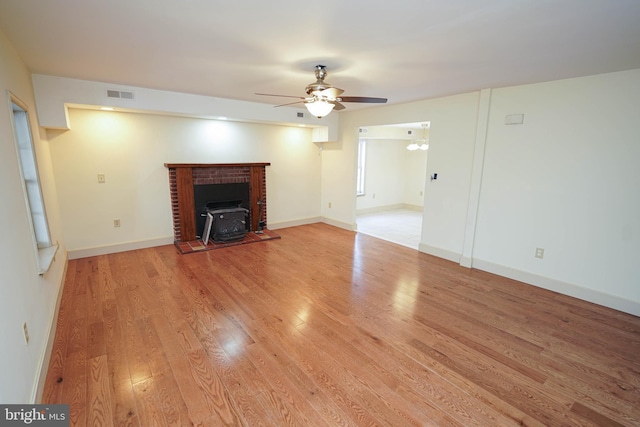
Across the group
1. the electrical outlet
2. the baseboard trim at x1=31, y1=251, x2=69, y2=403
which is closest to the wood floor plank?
the baseboard trim at x1=31, y1=251, x2=69, y2=403

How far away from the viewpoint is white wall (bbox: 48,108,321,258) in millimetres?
4020

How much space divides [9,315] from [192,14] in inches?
78.1

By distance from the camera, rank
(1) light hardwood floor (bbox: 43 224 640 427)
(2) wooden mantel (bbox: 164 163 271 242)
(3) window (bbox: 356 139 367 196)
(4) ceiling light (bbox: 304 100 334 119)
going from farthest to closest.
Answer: (3) window (bbox: 356 139 367 196)
(2) wooden mantel (bbox: 164 163 271 242)
(4) ceiling light (bbox: 304 100 334 119)
(1) light hardwood floor (bbox: 43 224 640 427)

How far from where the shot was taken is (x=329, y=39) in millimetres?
2172

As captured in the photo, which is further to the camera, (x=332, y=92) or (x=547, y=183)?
(x=547, y=183)

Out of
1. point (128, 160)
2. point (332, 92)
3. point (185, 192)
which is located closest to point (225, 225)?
point (185, 192)

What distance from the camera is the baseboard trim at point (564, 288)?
3008mm

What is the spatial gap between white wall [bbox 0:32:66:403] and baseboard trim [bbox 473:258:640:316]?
457 centimetres

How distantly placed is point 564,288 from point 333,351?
2921 mm

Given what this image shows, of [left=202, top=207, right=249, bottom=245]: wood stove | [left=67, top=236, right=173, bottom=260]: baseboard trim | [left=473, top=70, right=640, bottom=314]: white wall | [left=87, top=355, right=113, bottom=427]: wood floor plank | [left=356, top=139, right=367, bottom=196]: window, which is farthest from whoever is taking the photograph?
[left=356, top=139, right=367, bottom=196]: window

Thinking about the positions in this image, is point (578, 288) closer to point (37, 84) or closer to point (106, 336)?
point (106, 336)

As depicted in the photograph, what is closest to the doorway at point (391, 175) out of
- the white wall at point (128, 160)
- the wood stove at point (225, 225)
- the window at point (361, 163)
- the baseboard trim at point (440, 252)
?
the window at point (361, 163)

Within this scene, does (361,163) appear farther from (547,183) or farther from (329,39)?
(329,39)

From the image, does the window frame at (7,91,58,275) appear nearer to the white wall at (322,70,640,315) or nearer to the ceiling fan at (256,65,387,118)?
the ceiling fan at (256,65,387,118)
